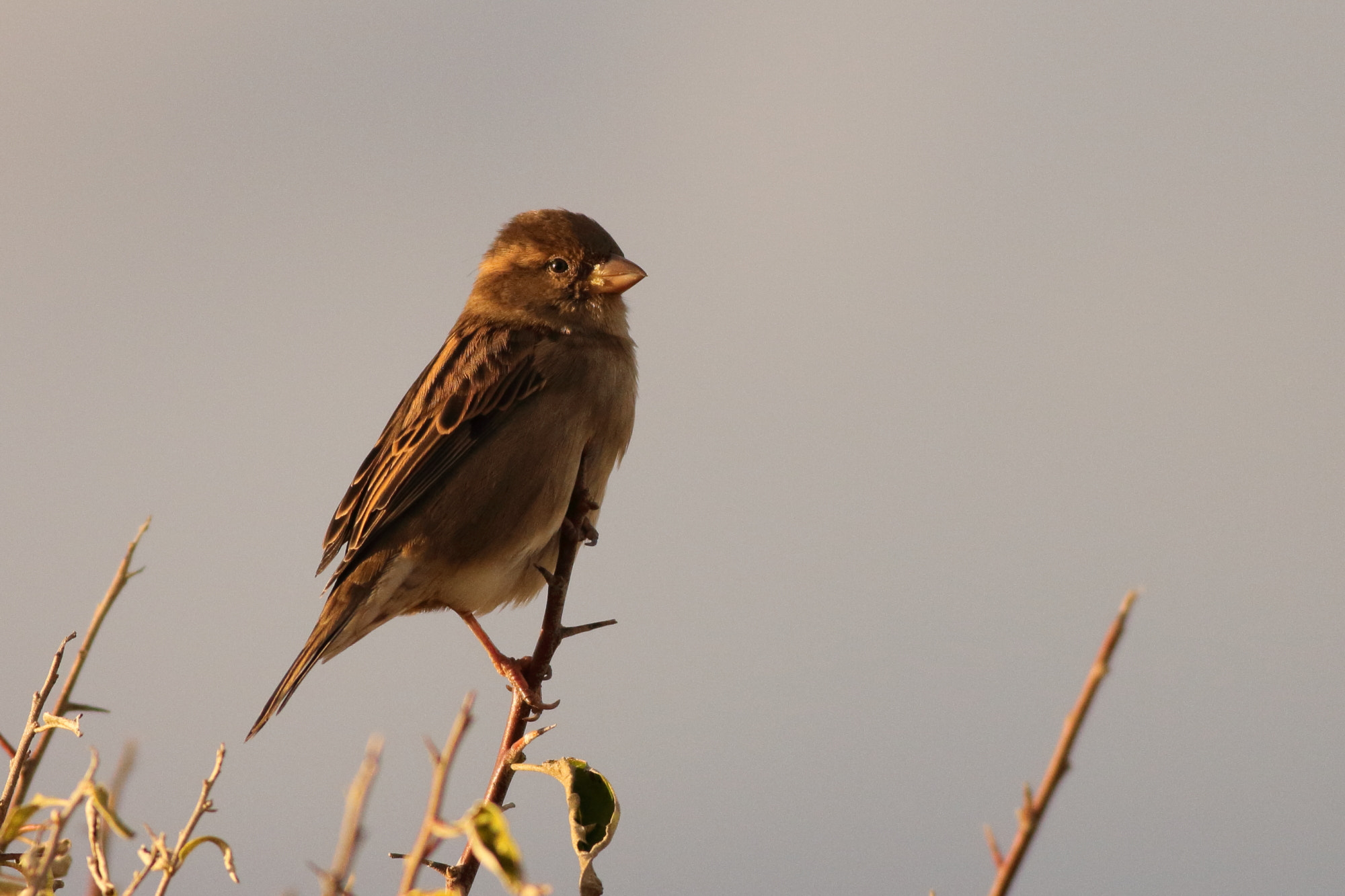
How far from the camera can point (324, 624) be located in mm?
5531

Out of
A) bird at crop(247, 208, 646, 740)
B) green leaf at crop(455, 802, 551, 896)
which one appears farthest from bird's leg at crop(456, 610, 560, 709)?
green leaf at crop(455, 802, 551, 896)

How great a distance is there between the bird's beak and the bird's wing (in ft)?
1.59

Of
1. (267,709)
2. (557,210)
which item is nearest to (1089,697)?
(267,709)

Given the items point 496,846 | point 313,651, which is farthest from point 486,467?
point 496,846

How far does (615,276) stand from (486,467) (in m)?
1.32

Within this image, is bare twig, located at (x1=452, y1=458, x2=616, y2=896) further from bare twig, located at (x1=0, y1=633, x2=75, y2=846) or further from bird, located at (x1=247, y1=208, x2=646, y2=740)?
bird, located at (x1=247, y1=208, x2=646, y2=740)

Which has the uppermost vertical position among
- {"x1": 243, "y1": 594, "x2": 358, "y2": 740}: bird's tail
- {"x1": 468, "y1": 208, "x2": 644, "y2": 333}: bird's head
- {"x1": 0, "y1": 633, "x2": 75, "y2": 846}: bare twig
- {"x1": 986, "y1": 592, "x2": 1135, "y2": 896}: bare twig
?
{"x1": 468, "y1": 208, "x2": 644, "y2": 333}: bird's head

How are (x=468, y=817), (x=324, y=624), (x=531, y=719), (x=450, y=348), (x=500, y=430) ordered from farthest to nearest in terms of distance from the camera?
(x=450, y=348), (x=500, y=430), (x=324, y=624), (x=531, y=719), (x=468, y=817)

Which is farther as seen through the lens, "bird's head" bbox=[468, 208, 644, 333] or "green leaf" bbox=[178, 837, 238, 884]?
"bird's head" bbox=[468, 208, 644, 333]

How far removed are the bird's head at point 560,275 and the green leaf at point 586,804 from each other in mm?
4216

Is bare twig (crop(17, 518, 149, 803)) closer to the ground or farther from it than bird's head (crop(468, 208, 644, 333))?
closer to the ground

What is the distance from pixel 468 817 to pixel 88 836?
0.62 m

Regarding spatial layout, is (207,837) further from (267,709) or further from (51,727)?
(267,709)

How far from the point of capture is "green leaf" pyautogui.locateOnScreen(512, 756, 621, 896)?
2.44m
